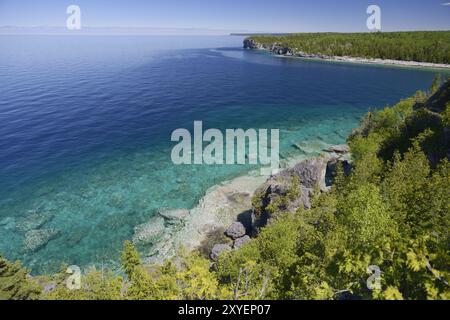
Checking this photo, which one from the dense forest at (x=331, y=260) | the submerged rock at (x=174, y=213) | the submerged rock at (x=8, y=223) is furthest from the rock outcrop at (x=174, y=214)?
the submerged rock at (x=8, y=223)

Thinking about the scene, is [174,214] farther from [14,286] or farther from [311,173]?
[311,173]

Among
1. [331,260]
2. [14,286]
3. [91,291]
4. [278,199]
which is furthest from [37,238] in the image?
[331,260]

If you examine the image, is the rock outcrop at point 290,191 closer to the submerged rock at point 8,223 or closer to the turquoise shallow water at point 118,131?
the turquoise shallow water at point 118,131

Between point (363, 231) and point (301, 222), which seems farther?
point (301, 222)

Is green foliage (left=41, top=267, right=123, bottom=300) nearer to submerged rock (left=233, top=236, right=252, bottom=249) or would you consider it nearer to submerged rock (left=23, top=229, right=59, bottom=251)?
submerged rock (left=233, top=236, right=252, bottom=249)
